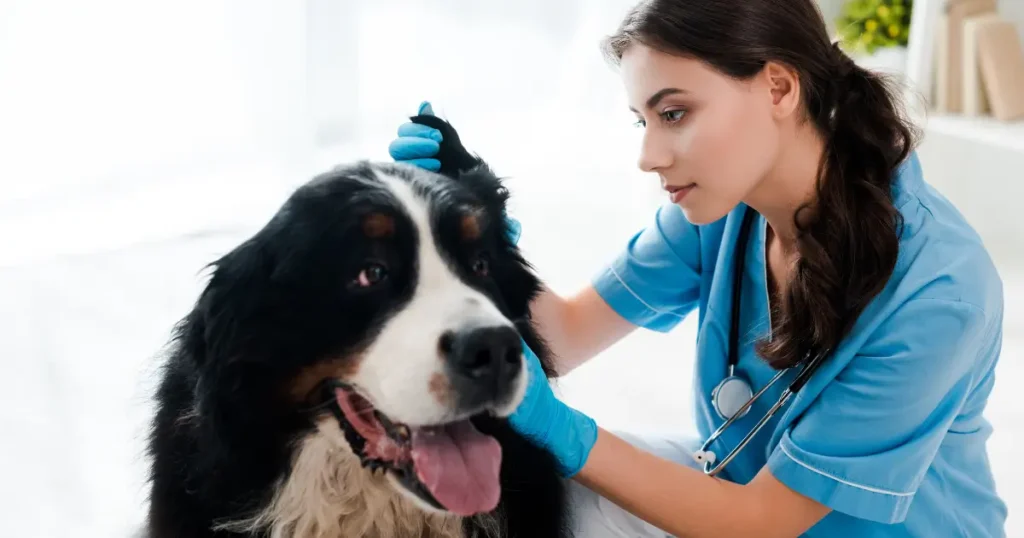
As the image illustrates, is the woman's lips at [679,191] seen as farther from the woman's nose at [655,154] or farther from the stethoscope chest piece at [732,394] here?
the stethoscope chest piece at [732,394]

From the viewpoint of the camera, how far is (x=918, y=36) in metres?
→ 3.46

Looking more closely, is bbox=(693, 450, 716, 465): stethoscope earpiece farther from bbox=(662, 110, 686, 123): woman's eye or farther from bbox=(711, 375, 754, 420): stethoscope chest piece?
bbox=(662, 110, 686, 123): woman's eye

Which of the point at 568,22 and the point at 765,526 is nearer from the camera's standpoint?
the point at 765,526

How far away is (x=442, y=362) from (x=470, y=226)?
24 cm

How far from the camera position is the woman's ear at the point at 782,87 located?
143 cm

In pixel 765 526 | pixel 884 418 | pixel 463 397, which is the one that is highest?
pixel 463 397

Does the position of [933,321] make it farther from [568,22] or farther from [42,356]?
[568,22]

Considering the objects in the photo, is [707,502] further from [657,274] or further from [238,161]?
[238,161]

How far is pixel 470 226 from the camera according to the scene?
1.29 m

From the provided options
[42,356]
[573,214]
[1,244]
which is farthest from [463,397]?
[573,214]

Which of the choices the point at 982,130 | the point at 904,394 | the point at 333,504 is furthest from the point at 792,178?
the point at 982,130

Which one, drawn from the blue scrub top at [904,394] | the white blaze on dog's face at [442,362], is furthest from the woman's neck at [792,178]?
the white blaze on dog's face at [442,362]

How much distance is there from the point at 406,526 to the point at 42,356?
4.66ft

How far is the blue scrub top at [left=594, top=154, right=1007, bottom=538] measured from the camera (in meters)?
1.40
